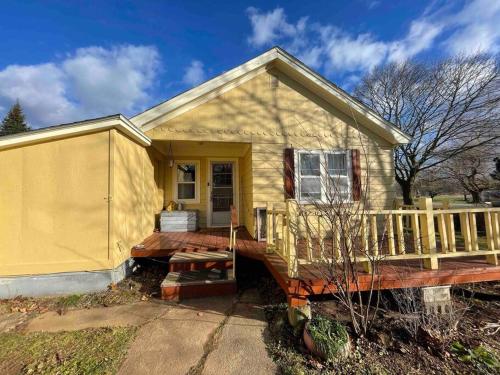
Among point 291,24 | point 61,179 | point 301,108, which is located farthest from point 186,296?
point 291,24

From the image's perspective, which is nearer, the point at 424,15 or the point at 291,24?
the point at 424,15

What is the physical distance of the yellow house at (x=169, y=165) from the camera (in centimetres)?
392

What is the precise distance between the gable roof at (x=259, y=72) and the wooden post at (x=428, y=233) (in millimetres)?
2625

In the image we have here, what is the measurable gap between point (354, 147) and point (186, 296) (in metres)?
5.46

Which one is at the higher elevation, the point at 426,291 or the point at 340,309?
the point at 426,291

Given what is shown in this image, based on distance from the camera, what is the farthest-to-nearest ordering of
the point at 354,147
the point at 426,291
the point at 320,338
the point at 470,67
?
the point at 470,67, the point at 354,147, the point at 426,291, the point at 320,338

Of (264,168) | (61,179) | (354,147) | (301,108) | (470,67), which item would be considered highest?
(470,67)

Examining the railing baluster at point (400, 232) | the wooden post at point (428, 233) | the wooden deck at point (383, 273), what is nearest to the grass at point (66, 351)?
the wooden deck at point (383, 273)

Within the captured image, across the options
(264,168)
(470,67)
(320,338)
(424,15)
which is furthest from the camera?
(470,67)

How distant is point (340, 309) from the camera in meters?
3.43

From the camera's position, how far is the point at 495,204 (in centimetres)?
1086

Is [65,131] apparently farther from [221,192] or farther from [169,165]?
[221,192]

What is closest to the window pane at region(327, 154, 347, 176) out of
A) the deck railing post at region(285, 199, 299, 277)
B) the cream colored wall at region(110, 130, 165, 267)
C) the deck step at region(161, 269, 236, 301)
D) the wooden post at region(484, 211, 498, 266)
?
the wooden post at region(484, 211, 498, 266)

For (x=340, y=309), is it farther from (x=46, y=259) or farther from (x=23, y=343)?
(x=46, y=259)
